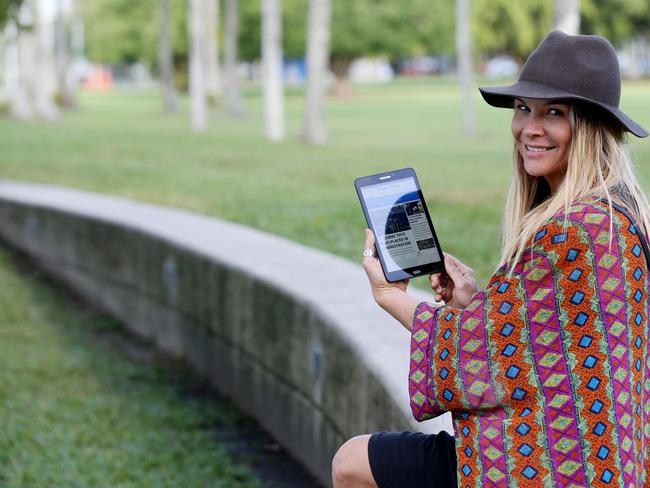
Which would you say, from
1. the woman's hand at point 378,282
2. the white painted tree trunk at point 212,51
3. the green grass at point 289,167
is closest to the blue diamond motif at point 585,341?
the woman's hand at point 378,282

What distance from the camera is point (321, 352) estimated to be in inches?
219

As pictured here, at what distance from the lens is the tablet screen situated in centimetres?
305

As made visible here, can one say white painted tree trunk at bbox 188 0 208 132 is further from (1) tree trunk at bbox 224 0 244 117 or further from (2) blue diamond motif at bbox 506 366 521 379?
(2) blue diamond motif at bbox 506 366 521 379

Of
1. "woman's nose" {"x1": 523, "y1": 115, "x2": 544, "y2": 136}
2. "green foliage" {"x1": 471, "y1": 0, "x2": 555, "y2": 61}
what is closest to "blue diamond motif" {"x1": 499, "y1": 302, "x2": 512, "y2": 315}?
"woman's nose" {"x1": 523, "y1": 115, "x2": 544, "y2": 136}

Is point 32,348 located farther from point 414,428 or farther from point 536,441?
point 536,441

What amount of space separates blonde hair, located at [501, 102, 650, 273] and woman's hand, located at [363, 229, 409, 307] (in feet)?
0.99

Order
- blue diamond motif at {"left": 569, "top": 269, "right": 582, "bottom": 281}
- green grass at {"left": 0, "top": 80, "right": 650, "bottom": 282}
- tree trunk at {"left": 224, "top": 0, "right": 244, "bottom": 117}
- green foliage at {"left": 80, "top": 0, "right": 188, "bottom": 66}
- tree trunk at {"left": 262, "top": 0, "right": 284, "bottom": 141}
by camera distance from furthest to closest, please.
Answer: green foliage at {"left": 80, "top": 0, "right": 188, "bottom": 66}, tree trunk at {"left": 224, "top": 0, "right": 244, "bottom": 117}, tree trunk at {"left": 262, "top": 0, "right": 284, "bottom": 141}, green grass at {"left": 0, "top": 80, "right": 650, "bottom": 282}, blue diamond motif at {"left": 569, "top": 269, "right": 582, "bottom": 281}

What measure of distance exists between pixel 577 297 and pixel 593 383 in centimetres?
18

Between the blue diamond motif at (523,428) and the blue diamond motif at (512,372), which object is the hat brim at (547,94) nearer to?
the blue diamond motif at (512,372)

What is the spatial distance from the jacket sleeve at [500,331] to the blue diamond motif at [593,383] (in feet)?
0.38

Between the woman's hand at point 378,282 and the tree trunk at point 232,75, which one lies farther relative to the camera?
the tree trunk at point 232,75

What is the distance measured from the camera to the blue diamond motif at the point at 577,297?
2.55m

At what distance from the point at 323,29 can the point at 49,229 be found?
1446cm

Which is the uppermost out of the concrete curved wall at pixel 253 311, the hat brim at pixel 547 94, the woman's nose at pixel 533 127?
the hat brim at pixel 547 94
